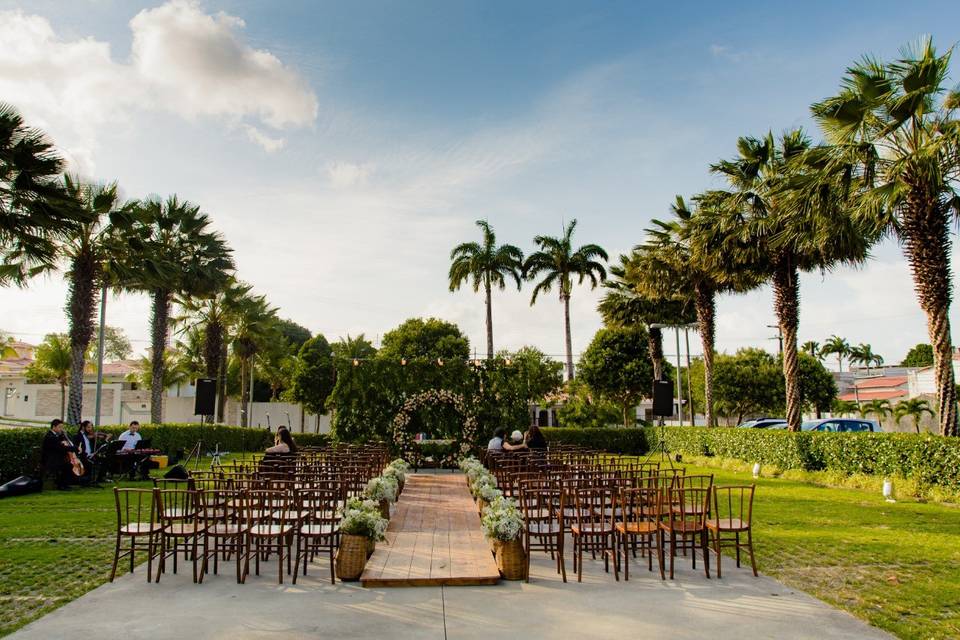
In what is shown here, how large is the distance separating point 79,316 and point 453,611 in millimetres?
18573

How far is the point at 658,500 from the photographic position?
7.21m

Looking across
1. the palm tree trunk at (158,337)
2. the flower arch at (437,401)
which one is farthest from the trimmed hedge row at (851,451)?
the palm tree trunk at (158,337)

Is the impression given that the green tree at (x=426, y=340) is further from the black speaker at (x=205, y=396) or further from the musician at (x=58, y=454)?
the musician at (x=58, y=454)

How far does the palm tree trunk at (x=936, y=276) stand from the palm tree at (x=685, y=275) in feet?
33.2

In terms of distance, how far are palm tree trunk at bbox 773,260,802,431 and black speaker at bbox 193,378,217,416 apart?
17.2 m

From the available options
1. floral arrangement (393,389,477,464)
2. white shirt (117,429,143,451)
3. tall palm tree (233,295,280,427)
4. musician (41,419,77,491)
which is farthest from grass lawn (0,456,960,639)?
tall palm tree (233,295,280,427)

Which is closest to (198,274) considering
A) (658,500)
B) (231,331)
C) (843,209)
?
(231,331)

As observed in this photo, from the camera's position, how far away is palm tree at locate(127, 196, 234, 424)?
85.0ft

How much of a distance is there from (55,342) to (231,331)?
45.2ft

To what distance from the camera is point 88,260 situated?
20.6m

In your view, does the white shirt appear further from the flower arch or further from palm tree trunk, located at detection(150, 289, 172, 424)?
palm tree trunk, located at detection(150, 289, 172, 424)

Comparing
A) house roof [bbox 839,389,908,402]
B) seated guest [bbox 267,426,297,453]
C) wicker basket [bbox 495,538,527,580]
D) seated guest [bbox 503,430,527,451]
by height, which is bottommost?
wicker basket [bbox 495,538,527,580]

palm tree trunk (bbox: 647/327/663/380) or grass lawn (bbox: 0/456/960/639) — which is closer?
grass lawn (bbox: 0/456/960/639)

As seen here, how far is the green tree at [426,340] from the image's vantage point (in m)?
48.0
